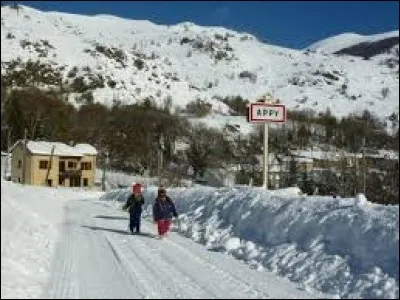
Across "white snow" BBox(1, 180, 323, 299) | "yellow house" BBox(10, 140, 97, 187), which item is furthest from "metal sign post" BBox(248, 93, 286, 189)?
"yellow house" BBox(10, 140, 97, 187)

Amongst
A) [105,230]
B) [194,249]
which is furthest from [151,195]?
[194,249]

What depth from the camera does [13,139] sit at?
11044 cm

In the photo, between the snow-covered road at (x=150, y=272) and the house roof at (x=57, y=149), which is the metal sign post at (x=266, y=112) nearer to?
the snow-covered road at (x=150, y=272)

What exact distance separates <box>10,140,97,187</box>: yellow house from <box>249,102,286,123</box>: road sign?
236ft

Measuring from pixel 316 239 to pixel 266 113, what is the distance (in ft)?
29.4

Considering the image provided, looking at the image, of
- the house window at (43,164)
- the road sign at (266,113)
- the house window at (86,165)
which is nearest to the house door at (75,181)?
the house window at (86,165)

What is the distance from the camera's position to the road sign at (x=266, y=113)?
23.1 m

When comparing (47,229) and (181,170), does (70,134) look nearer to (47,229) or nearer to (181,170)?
(181,170)

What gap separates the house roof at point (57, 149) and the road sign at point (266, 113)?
72.1 meters

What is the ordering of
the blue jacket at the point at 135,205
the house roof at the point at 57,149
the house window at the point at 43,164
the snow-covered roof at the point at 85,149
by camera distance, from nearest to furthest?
the blue jacket at the point at 135,205 → the house roof at the point at 57,149 → the house window at the point at 43,164 → the snow-covered roof at the point at 85,149

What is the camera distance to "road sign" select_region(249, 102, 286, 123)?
23094 mm

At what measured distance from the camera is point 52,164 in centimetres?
9506

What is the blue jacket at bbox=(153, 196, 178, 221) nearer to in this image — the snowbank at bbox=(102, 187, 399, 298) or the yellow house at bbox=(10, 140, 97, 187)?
the snowbank at bbox=(102, 187, 399, 298)

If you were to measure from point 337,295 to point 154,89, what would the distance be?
601 ft
